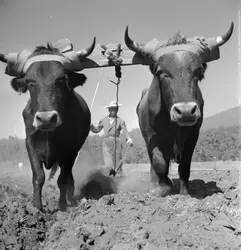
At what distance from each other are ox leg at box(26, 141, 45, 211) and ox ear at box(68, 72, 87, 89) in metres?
1.17

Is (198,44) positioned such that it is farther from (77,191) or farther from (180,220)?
(77,191)

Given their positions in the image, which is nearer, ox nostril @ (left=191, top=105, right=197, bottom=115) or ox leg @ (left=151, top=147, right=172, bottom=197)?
ox nostril @ (left=191, top=105, right=197, bottom=115)

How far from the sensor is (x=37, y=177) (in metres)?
5.16

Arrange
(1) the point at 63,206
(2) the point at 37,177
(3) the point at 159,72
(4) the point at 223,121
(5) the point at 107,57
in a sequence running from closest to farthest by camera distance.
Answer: (3) the point at 159,72 → (2) the point at 37,177 → (1) the point at 63,206 → (5) the point at 107,57 → (4) the point at 223,121

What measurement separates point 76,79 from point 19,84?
0.91 metres

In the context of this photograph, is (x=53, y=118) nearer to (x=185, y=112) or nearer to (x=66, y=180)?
(x=66, y=180)

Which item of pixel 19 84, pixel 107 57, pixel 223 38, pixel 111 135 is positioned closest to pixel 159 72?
pixel 223 38

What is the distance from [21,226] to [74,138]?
2.19 m

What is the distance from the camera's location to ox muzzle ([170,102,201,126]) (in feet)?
14.4

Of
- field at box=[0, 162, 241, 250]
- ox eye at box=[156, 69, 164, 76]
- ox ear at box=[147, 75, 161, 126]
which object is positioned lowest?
field at box=[0, 162, 241, 250]

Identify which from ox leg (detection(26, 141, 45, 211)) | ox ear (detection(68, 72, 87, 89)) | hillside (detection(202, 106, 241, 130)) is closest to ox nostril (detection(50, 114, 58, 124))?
ox leg (detection(26, 141, 45, 211))

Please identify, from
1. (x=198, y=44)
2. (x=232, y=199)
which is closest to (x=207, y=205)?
(x=232, y=199)

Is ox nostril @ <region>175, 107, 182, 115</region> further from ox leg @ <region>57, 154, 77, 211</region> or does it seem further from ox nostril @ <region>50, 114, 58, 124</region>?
ox leg @ <region>57, 154, 77, 211</region>

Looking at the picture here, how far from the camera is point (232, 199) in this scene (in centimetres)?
429
